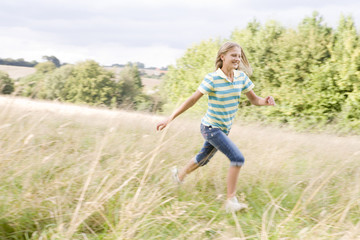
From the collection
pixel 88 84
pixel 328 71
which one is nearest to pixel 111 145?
pixel 328 71

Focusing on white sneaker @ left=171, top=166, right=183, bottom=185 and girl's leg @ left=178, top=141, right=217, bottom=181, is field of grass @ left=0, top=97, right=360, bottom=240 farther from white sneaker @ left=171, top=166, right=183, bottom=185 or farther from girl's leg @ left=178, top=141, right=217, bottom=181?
girl's leg @ left=178, top=141, right=217, bottom=181

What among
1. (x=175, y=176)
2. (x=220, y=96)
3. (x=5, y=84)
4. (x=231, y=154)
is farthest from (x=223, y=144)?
(x=5, y=84)

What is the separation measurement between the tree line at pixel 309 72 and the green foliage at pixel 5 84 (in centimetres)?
1159

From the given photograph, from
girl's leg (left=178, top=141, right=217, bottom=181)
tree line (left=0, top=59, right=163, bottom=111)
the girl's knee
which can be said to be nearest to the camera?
the girl's knee

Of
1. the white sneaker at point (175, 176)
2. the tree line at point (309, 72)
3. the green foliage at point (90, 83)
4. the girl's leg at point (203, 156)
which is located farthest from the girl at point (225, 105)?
the green foliage at point (90, 83)

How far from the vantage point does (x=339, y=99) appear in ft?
44.8

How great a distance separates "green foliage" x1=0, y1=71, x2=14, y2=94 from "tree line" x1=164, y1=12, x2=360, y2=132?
38.0 feet

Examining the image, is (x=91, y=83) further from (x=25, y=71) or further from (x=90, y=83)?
(x=25, y=71)

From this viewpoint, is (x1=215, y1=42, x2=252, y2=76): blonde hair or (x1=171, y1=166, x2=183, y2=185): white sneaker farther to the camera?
(x1=171, y1=166, x2=183, y2=185): white sneaker

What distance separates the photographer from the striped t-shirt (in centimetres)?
334

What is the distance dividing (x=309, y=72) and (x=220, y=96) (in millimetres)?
12689

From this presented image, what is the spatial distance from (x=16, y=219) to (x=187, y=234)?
130 cm

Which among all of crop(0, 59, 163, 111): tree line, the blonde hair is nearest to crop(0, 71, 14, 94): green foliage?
the blonde hair

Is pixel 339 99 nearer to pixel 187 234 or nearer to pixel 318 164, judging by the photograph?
pixel 318 164
